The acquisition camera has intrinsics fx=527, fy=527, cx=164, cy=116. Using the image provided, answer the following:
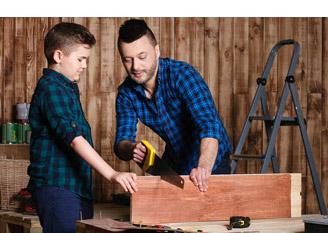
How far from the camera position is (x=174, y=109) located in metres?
2.51

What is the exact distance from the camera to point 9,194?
358cm

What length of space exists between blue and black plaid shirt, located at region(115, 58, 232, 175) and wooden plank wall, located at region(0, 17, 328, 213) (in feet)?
5.99

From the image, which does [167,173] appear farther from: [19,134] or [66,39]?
[19,134]

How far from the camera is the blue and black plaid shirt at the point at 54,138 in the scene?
6.46 feet

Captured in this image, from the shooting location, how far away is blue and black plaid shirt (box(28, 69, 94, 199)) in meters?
1.97

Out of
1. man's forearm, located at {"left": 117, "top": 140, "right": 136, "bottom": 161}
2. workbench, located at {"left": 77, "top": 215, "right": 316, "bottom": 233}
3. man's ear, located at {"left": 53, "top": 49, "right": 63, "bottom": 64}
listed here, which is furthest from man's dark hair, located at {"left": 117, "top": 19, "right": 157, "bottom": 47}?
workbench, located at {"left": 77, "top": 215, "right": 316, "bottom": 233}

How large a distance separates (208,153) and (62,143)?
22.4 inches

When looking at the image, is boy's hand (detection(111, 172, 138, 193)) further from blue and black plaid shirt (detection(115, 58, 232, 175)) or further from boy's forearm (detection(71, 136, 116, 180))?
blue and black plaid shirt (detection(115, 58, 232, 175))

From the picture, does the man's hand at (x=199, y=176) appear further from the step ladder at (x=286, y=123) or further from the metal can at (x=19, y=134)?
the metal can at (x=19, y=134)

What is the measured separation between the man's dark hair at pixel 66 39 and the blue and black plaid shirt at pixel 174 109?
0.47 meters

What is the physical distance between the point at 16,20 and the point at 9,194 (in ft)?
5.02

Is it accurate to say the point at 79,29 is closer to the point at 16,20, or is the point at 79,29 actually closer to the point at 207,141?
the point at 207,141

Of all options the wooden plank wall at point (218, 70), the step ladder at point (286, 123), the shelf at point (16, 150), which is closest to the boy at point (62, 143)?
the step ladder at point (286, 123)

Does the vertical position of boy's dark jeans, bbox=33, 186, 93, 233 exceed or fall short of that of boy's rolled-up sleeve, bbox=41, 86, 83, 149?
it falls short
